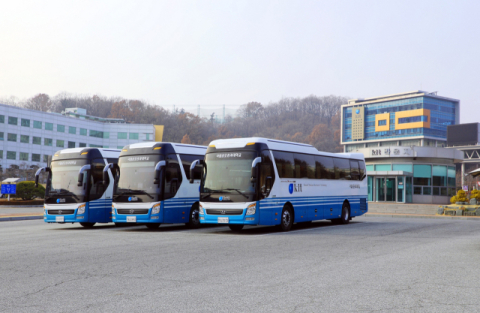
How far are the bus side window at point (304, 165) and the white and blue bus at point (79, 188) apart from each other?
7198mm

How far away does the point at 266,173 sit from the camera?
659 inches

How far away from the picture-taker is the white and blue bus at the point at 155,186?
1736 cm

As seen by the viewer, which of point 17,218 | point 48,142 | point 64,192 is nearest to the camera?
point 64,192

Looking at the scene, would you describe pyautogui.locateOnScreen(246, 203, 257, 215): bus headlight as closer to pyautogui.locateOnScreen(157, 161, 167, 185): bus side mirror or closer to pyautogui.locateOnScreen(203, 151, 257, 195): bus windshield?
pyautogui.locateOnScreen(203, 151, 257, 195): bus windshield

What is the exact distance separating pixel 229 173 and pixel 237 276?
880 centimetres

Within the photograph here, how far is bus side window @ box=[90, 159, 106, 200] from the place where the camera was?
18.8m

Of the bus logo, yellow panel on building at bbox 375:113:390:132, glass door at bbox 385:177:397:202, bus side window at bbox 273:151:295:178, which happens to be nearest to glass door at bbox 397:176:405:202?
glass door at bbox 385:177:397:202

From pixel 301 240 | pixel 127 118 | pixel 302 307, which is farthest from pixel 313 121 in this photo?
pixel 302 307

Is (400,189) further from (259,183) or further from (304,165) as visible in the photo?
(259,183)

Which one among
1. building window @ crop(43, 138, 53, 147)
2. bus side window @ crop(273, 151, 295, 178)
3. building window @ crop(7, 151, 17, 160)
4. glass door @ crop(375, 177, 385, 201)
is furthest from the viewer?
building window @ crop(43, 138, 53, 147)

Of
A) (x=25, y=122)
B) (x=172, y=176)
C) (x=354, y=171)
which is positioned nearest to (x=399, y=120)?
(x=25, y=122)

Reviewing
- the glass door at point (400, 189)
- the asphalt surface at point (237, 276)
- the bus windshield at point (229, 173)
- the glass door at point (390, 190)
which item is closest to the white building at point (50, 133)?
the glass door at point (390, 190)

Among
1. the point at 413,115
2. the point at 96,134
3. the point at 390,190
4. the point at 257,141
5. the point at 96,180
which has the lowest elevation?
the point at 390,190

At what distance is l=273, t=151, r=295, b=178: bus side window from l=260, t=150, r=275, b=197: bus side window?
0.44m
